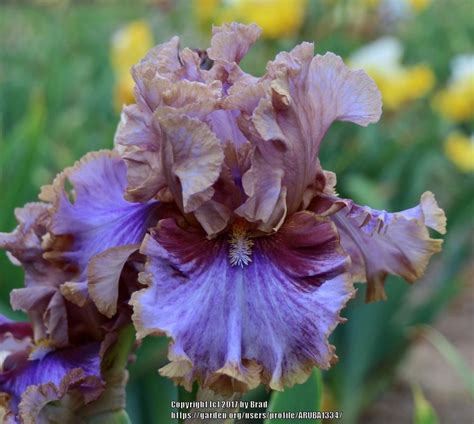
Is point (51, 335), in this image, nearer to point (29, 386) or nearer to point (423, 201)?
point (29, 386)

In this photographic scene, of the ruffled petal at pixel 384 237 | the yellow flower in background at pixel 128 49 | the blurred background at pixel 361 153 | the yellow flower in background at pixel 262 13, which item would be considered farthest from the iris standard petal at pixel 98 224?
the yellow flower in background at pixel 128 49

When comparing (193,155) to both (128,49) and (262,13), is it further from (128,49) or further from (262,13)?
(128,49)

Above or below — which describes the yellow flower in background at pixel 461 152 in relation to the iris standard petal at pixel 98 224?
below

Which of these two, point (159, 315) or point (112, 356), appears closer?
point (159, 315)

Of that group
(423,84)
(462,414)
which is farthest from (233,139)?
(423,84)

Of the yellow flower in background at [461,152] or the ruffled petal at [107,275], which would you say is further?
the yellow flower in background at [461,152]

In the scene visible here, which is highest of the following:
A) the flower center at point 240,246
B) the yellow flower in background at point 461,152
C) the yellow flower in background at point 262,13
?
the yellow flower in background at point 262,13

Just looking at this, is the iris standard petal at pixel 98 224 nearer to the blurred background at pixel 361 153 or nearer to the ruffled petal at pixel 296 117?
the ruffled petal at pixel 296 117
